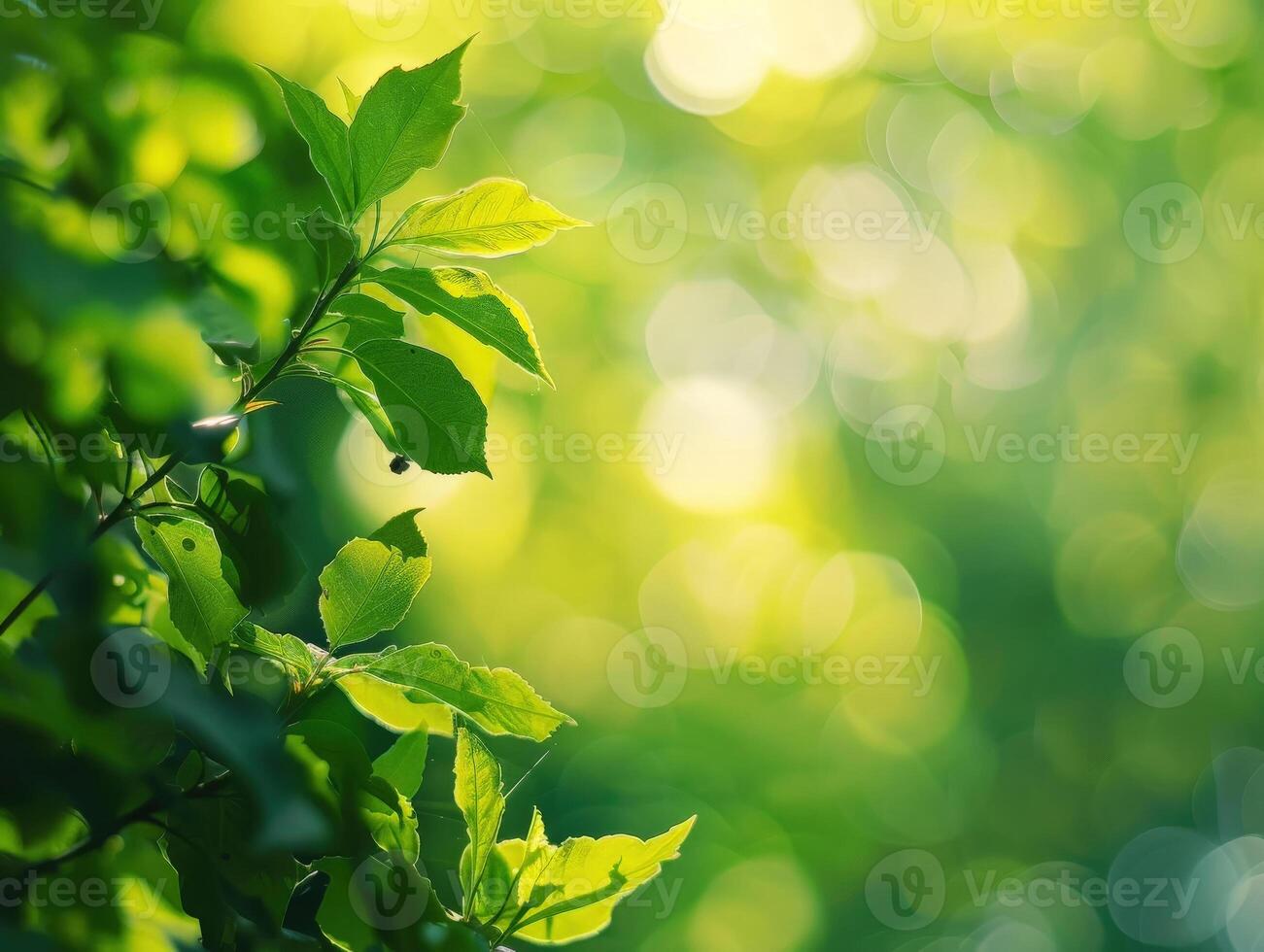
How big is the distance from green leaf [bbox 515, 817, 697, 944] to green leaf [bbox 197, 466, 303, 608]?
0.16 m

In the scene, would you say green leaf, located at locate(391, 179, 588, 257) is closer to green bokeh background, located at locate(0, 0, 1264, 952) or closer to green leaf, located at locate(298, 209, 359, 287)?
green leaf, located at locate(298, 209, 359, 287)

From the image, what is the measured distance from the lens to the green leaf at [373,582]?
17.0 inches

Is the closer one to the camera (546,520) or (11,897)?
(11,897)

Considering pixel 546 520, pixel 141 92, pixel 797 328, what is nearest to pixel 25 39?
pixel 141 92

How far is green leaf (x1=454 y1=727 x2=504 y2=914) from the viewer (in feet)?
1.45

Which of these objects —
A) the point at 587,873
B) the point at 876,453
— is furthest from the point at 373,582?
the point at 876,453

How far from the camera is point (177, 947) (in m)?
0.41

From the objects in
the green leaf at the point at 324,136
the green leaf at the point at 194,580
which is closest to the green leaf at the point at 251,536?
the green leaf at the point at 194,580

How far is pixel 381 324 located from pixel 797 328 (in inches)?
152

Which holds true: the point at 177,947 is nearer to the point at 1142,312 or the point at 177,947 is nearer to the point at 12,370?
the point at 12,370

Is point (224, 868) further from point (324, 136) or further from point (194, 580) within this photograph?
point (324, 136)

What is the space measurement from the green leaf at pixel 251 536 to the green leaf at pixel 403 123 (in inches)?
5.1

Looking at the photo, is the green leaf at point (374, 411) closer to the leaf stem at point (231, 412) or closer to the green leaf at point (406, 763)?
the leaf stem at point (231, 412)

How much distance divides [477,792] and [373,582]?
102mm
